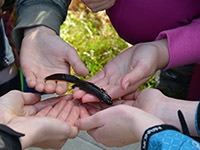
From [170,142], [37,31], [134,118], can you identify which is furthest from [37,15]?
[170,142]

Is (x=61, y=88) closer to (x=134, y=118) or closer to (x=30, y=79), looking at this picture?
(x=30, y=79)

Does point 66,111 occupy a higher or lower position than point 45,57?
lower

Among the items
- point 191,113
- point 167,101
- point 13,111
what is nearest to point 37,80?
point 13,111

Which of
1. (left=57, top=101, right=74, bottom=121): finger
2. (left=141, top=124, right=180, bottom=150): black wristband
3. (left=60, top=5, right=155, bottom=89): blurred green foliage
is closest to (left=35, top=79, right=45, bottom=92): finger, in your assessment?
(left=57, top=101, right=74, bottom=121): finger

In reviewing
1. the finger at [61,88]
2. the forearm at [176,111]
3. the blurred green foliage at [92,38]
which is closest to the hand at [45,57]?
the finger at [61,88]

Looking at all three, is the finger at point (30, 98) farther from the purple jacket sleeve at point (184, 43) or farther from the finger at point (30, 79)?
the purple jacket sleeve at point (184, 43)
